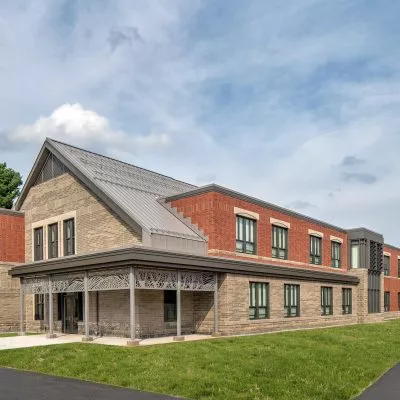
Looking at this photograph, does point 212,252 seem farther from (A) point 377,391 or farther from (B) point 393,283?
(B) point 393,283

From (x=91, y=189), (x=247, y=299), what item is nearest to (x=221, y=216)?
(x=247, y=299)

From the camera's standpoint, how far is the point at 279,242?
31.4m

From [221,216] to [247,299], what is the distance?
171 inches

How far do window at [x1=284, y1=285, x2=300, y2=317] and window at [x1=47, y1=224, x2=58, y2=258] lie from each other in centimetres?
1323

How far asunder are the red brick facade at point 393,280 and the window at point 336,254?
10055mm

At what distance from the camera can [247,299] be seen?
84.9ft

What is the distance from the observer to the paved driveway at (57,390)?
1172 cm

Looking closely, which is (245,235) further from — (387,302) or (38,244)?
(387,302)

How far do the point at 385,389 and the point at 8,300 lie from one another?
23325mm

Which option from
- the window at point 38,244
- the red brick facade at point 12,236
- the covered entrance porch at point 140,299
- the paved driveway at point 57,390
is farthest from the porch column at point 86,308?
the red brick facade at point 12,236

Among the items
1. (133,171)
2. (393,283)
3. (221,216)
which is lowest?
(393,283)

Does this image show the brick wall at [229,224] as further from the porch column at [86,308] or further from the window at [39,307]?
the window at [39,307]

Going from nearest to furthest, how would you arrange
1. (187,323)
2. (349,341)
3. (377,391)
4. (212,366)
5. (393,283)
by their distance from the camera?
(377,391)
(212,366)
(349,341)
(187,323)
(393,283)

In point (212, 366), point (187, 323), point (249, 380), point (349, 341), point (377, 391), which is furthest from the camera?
point (187, 323)
